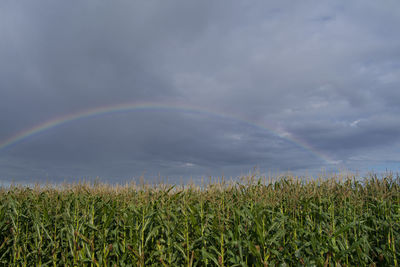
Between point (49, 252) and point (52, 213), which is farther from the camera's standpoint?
point (52, 213)

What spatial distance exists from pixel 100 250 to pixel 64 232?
5.64 ft

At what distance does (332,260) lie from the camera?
7.21 meters

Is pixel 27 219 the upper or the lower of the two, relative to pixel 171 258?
upper

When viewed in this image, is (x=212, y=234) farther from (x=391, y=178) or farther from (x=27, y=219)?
(x=391, y=178)

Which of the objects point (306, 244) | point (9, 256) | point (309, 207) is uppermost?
point (309, 207)

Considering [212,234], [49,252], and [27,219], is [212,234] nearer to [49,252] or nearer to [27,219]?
[49,252]

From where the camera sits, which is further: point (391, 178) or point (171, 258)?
point (391, 178)

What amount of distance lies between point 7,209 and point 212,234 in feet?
27.9

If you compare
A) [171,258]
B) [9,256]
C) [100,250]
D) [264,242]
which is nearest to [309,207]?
[264,242]

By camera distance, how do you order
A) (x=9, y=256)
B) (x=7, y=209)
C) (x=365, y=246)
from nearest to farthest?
(x=365, y=246)
(x=9, y=256)
(x=7, y=209)

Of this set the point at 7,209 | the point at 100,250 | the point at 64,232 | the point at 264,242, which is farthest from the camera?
the point at 7,209

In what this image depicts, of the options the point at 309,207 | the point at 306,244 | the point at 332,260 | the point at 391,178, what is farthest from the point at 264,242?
the point at 391,178

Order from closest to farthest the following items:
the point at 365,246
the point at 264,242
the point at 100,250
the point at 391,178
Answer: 1. the point at 264,242
2. the point at 365,246
3. the point at 100,250
4. the point at 391,178

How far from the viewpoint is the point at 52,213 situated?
10.8 metres
